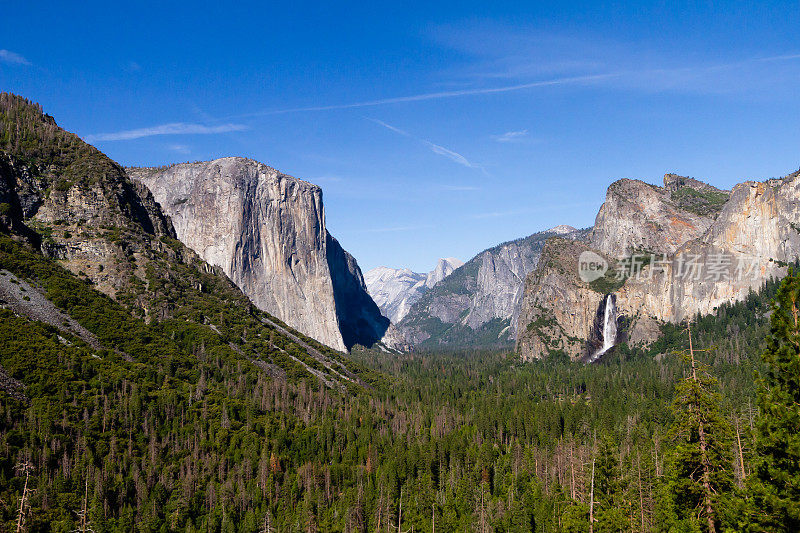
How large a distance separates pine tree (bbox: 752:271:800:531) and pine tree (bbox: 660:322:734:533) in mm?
2145

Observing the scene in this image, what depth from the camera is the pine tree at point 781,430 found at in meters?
26.4

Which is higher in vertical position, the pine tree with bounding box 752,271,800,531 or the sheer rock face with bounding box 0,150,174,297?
the sheer rock face with bounding box 0,150,174,297

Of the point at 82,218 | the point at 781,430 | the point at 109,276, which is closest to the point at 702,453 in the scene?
the point at 781,430

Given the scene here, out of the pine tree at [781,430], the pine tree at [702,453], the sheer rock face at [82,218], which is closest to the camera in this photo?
the pine tree at [781,430]

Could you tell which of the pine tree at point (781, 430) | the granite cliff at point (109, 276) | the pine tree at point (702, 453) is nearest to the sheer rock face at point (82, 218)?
the granite cliff at point (109, 276)

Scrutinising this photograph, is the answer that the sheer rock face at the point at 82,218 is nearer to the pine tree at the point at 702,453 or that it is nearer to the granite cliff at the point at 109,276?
the granite cliff at the point at 109,276

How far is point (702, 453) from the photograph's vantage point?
99.9ft

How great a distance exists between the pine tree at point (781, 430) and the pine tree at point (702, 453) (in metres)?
2.14

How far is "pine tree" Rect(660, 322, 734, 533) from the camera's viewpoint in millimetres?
30344

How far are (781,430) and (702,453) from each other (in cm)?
433

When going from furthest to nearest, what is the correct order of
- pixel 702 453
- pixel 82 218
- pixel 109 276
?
pixel 82 218 → pixel 109 276 → pixel 702 453

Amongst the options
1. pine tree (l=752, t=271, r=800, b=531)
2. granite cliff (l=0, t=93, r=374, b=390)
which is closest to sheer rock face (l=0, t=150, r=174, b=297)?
granite cliff (l=0, t=93, r=374, b=390)

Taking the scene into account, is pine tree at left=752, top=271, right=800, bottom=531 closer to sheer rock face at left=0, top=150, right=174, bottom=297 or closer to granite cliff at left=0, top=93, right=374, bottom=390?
granite cliff at left=0, top=93, right=374, bottom=390

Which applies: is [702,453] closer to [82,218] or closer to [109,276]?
[109,276]
